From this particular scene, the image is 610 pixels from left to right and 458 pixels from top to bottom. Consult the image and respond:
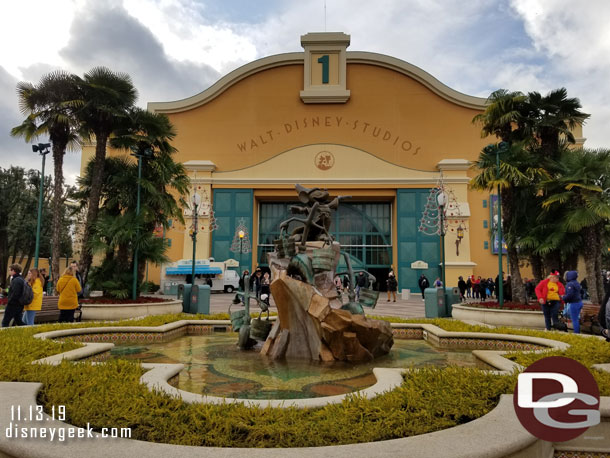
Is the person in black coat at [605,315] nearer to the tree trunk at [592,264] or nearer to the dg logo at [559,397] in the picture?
the dg logo at [559,397]

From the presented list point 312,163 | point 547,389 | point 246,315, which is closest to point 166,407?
point 547,389

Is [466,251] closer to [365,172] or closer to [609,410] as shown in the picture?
[365,172]

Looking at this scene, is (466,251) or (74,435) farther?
(466,251)

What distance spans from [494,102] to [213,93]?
25153 millimetres

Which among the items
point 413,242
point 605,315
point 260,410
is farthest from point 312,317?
point 413,242

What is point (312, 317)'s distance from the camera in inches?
270

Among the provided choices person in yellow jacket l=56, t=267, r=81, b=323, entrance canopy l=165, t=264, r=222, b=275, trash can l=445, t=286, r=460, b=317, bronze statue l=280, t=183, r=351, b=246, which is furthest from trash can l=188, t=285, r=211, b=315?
entrance canopy l=165, t=264, r=222, b=275

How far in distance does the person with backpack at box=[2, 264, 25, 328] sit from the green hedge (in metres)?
4.81

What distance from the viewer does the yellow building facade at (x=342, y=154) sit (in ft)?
108

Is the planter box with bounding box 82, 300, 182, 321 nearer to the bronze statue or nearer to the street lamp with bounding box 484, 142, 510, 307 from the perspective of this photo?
the bronze statue

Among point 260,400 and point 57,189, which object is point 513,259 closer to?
point 260,400

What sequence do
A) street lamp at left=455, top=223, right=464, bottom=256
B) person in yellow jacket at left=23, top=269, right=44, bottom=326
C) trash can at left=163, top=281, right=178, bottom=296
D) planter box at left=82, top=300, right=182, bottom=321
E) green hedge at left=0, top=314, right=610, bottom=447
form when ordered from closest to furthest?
green hedge at left=0, top=314, right=610, bottom=447
person in yellow jacket at left=23, top=269, right=44, bottom=326
planter box at left=82, top=300, right=182, bottom=321
trash can at left=163, top=281, right=178, bottom=296
street lamp at left=455, top=223, right=464, bottom=256

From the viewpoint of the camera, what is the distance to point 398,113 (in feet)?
115

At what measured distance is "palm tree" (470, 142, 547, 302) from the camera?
51.9ft
